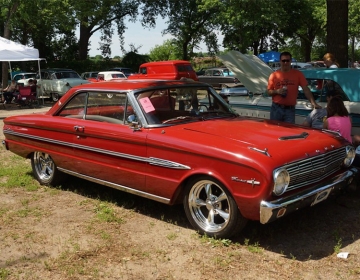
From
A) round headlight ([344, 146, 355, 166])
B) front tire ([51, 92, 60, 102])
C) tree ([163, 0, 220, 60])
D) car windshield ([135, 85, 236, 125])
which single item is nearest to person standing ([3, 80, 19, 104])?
front tire ([51, 92, 60, 102])

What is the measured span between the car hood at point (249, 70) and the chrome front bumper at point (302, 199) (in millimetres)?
4099

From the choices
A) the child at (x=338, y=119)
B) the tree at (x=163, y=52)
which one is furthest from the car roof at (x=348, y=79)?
the tree at (x=163, y=52)

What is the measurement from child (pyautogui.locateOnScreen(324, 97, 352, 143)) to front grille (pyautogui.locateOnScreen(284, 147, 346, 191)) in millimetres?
745

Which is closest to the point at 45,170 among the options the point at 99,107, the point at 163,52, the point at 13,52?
the point at 99,107

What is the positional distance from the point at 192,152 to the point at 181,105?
120 centimetres

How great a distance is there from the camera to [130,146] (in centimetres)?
477

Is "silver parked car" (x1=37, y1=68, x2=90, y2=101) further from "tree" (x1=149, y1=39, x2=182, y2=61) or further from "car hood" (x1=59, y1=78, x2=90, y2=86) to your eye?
"tree" (x1=149, y1=39, x2=182, y2=61)

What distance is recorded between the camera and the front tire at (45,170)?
6.08 m

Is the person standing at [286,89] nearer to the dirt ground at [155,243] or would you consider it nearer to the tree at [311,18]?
the dirt ground at [155,243]

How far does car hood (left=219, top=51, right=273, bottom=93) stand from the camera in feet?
28.1

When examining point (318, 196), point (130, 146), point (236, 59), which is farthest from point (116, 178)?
point (236, 59)

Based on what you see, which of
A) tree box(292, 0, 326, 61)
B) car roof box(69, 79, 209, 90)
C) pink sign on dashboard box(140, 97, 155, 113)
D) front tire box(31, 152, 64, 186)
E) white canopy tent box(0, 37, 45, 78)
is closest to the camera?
pink sign on dashboard box(140, 97, 155, 113)

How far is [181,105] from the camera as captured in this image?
5.29 metres

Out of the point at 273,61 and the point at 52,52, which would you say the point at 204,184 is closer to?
the point at 273,61
